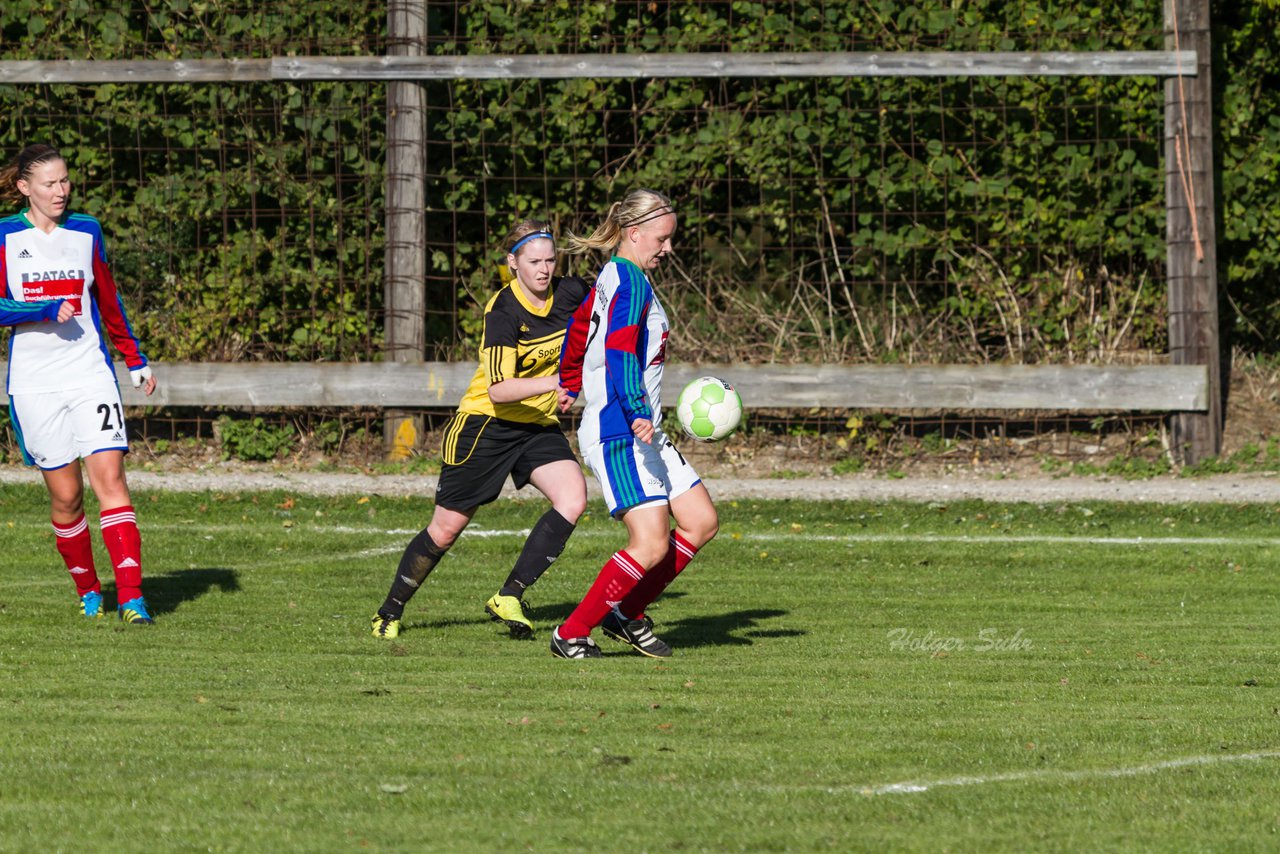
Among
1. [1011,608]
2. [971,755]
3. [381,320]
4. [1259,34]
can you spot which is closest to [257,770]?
[971,755]

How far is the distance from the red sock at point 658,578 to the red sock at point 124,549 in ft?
7.39

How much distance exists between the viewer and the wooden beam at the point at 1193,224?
43.2 feet

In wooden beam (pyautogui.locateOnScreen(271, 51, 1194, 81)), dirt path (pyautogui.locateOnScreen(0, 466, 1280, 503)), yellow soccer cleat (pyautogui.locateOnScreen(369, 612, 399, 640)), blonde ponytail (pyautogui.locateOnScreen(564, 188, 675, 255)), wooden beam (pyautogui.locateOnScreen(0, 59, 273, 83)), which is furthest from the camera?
wooden beam (pyautogui.locateOnScreen(0, 59, 273, 83))

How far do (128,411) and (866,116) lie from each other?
22.3 ft

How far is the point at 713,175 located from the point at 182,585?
24.0 feet

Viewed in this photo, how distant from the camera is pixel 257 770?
481cm

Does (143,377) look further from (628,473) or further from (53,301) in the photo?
(628,473)

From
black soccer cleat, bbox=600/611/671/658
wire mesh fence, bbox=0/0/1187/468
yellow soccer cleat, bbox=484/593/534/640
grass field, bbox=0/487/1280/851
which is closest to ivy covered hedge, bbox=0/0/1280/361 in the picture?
wire mesh fence, bbox=0/0/1187/468

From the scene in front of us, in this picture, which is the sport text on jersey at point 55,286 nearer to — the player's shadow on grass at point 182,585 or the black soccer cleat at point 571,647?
the player's shadow on grass at point 182,585

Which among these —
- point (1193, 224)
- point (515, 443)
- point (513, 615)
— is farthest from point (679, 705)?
point (1193, 224)

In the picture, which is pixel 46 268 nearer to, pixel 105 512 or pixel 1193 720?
pixel 105 512

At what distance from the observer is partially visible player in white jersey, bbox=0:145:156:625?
7.59 m

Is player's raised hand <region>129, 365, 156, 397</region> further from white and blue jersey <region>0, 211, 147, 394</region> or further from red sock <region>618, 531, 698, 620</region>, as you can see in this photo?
red sock <region>618, 531, 698, 620</region>

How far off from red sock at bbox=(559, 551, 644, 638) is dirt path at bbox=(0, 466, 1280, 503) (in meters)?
5.64
